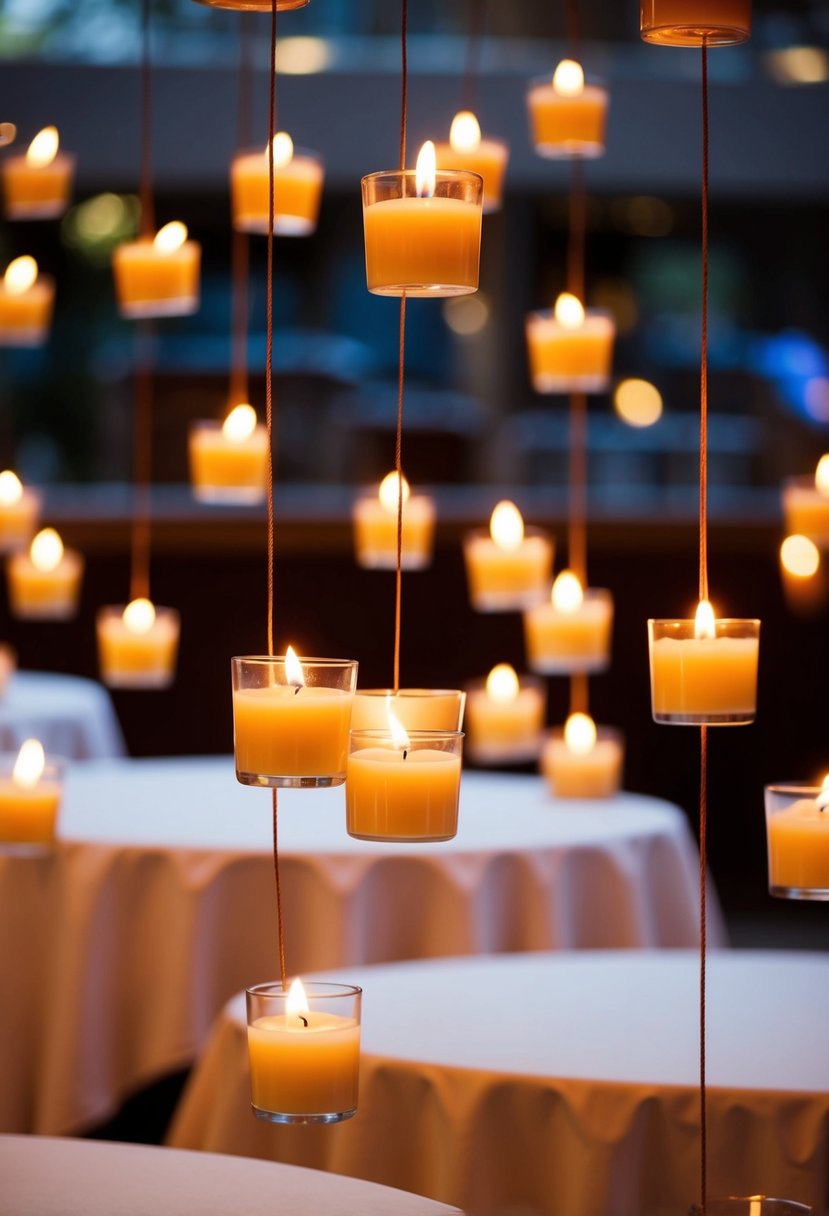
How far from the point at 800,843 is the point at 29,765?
116cm

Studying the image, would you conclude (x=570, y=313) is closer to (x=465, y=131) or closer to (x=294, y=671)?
(x=465, y=131)

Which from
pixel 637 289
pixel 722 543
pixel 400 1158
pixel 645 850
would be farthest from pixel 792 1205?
pixel 637 289

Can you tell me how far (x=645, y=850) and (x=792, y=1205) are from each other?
161cm

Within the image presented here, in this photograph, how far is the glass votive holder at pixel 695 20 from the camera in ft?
5.34

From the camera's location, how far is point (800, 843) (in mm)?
1827

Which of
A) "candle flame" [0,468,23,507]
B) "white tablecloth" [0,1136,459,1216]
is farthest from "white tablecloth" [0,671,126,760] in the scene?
"white tablecloth" [0,1136,459,1216]

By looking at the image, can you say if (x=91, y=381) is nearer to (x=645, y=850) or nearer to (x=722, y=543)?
(x=722, y=543)

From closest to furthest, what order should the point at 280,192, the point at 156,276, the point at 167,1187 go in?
1. the point at 167,1187
2. the point at 280,192
3. the point at 156,276

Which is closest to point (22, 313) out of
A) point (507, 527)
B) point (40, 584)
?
point (40, 584)

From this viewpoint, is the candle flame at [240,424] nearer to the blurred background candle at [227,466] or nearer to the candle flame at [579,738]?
the blurred background candle at [227,466]

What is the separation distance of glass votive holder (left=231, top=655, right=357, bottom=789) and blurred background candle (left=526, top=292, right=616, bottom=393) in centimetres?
185

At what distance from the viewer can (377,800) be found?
170 cm

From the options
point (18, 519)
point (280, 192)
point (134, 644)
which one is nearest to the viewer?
point (280, 192)

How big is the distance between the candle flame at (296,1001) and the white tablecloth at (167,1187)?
0.16 m
